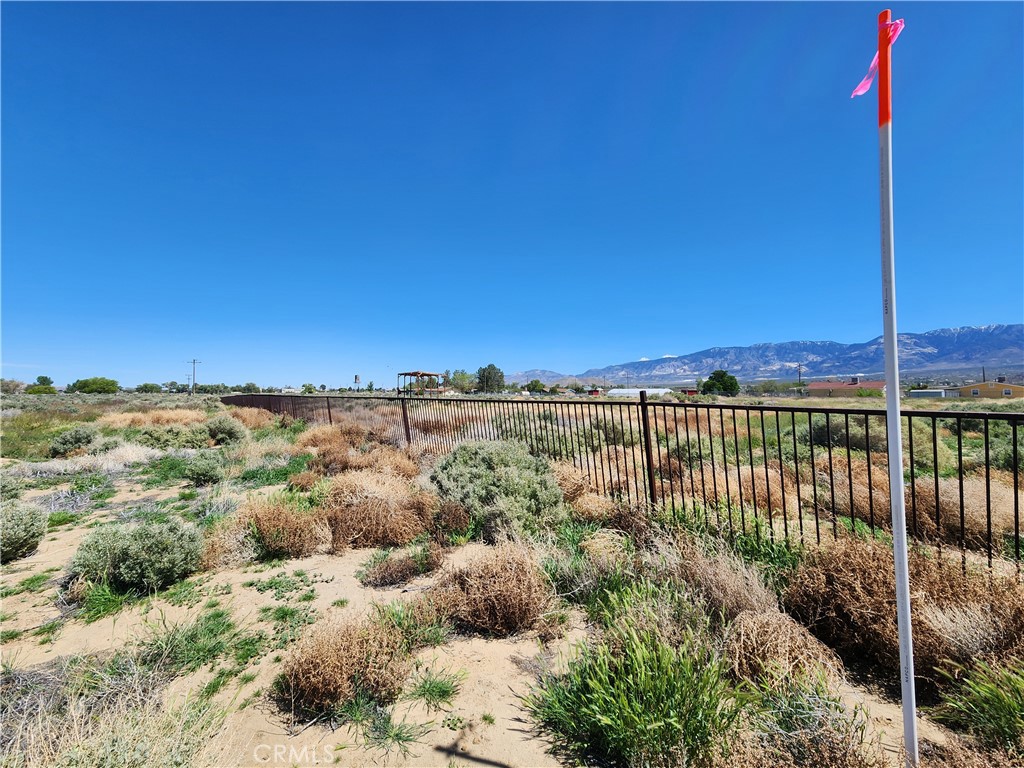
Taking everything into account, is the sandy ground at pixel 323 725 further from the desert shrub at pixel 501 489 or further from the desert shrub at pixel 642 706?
the desert shrub at pixel 501 489

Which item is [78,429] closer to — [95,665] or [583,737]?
[95,665]

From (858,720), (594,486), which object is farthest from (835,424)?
(858,720)

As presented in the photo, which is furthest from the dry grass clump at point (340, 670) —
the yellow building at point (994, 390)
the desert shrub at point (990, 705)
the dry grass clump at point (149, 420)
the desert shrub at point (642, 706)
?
the yellow building at point (994, 390)

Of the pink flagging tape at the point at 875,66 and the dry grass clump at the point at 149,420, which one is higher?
the pink flagging tape at the point at 875,66

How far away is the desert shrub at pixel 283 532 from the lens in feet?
15.3

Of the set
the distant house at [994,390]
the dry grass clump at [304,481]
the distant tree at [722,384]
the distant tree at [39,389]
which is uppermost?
the distant tree at [39,389]

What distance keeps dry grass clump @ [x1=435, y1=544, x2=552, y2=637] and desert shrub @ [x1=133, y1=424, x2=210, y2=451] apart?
13.0 meters

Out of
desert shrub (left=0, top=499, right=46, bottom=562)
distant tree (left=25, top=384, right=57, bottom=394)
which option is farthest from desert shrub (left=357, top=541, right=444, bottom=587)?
distant tree (left=25, top=384, right=57, bottom=394)

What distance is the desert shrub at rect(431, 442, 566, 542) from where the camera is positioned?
4773mm

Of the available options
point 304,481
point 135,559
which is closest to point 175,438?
point 304,481

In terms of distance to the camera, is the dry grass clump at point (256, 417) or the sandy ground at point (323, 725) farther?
the dry grass clump at point (256, 417)

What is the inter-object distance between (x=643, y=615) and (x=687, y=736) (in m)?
0.73

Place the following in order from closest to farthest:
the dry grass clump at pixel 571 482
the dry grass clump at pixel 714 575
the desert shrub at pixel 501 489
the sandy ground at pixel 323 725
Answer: the sandy ground at pixel 323 725 → the dry grass clump at pixel 714 575 → the desert shrub at pixel 501 489 → the dry grass clump at pixel 571 482

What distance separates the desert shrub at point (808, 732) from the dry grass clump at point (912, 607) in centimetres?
84
